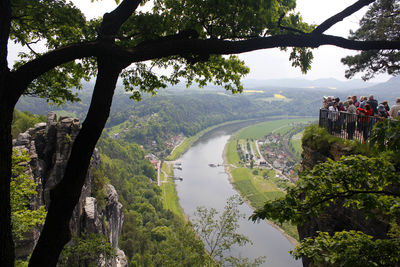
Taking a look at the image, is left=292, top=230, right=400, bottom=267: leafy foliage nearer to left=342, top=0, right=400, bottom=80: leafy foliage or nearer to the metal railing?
the metal railing

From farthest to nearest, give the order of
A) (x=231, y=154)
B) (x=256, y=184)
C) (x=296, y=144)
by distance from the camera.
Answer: (x=296, y=144) → (x=231, y=154) → (x=256, y=184)

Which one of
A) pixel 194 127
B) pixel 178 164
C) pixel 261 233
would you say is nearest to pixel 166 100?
pixel 194 127

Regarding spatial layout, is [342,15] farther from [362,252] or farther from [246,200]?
[246,200]

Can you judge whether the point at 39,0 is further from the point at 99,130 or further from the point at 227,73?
the point at 227,73

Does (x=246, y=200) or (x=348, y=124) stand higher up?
(x=348, y=124)

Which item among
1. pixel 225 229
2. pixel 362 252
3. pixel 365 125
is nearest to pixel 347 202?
pixel 362 252

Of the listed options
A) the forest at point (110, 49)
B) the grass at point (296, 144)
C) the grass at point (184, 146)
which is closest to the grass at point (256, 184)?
the grass at point (296, 144)

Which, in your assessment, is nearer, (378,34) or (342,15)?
→ (342,15)

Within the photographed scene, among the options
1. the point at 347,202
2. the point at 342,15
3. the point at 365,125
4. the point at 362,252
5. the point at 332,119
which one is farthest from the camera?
the point at 332,119
